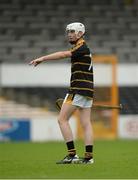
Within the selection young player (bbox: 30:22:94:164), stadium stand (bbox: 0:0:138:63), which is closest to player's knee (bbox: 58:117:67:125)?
young player (bbox: 30:22:94:164)

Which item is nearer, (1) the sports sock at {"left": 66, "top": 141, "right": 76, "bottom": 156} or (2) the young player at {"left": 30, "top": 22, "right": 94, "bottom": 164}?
(2) the young player at {"left": 30, "top": 22, "right": 94, "bottom": 164}

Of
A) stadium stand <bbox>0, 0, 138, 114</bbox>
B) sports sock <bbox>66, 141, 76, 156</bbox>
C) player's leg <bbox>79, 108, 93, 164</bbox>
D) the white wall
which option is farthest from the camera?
stadium stand <bbox>0, 0, 138, 114</bbox>

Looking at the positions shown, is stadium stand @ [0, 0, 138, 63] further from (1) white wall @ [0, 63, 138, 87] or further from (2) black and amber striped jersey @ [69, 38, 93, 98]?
(2) black and amber striped jersey @ [69, 38, 93, 98]

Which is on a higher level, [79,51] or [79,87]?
[79,51]

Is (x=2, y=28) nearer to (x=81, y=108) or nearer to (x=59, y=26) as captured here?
(x=59, y=26)

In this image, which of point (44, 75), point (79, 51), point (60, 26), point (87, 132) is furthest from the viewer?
point (60, 26)

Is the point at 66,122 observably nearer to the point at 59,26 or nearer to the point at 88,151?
the point at 88,151

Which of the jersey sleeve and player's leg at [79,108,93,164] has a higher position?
the jersey sleeve

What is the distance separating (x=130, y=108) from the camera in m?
24.4

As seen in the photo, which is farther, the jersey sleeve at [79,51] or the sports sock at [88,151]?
the sports sock at [88,151]

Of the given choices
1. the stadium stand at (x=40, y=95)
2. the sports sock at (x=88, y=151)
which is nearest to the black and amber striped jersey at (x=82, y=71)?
the sports sock at (x=88, y=151)

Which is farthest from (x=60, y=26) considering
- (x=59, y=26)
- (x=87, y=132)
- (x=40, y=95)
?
(x=87, y=132)

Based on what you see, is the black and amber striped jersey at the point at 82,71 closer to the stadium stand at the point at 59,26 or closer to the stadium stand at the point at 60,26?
the stadium stand at the point at 60,26

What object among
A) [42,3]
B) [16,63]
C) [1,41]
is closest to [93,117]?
[16,63]
